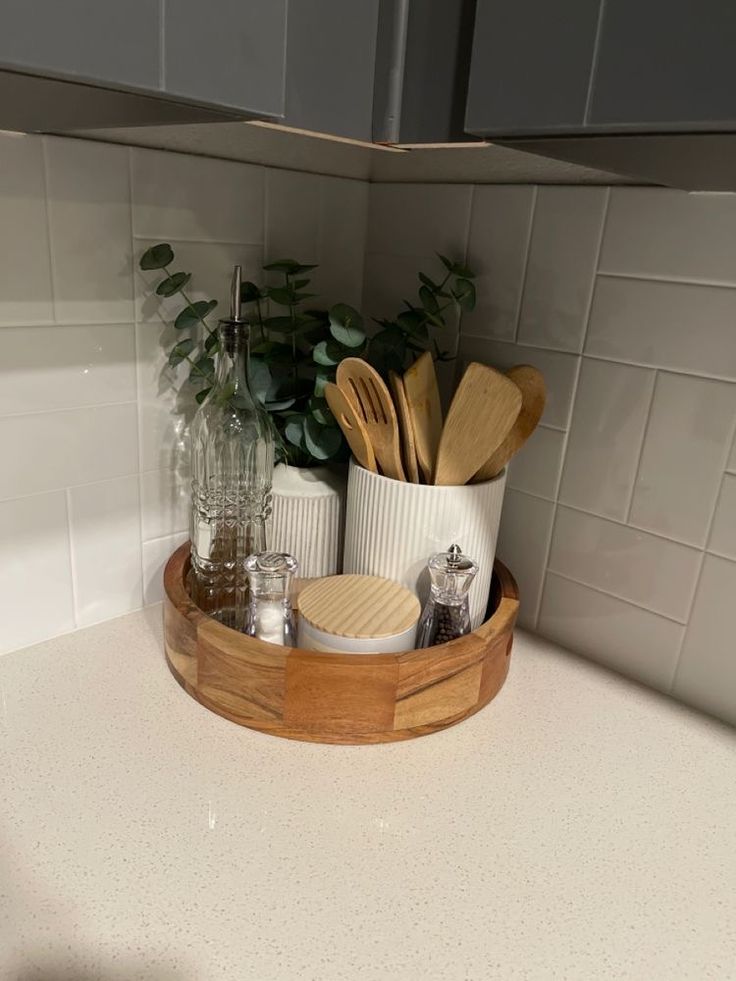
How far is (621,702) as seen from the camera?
811 mm

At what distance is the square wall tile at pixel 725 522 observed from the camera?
0.73m

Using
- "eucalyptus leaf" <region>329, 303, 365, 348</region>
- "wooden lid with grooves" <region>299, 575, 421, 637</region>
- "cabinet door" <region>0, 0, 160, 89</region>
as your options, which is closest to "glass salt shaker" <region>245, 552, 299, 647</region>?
"wooden lid with grooves" <region>299, 575, 421, 637</region>

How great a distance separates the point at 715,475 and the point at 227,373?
48cm

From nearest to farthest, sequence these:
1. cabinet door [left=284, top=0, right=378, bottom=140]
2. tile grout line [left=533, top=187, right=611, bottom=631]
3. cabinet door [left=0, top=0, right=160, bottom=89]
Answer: cabinet door [left=0, top=0, right=160, bottom=89] → cabinet door [left=284, top=0, right=378, bottom=140] → tile grout line [left=533, top=187, right=611, bottom=631]

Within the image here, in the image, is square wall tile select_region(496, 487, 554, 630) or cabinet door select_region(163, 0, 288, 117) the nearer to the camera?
cabinet door select_region(163, 0, 288, 117)

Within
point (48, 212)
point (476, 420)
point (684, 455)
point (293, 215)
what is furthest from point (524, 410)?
point (48, 212)

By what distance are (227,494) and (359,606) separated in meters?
0.20

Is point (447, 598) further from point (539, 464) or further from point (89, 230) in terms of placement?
point (89, 230)

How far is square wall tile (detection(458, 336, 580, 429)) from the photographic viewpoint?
0.82 meters

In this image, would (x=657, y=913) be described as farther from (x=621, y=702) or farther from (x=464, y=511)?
(x=464, y=511)

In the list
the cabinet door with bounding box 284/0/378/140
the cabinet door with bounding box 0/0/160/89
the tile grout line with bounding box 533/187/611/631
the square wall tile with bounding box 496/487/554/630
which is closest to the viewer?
the cabinet door with bounding box 0/0/160/89

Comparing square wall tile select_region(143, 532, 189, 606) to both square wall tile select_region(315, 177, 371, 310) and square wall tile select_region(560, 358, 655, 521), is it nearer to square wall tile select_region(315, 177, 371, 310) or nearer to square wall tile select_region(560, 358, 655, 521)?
square wall tile select_region(315, 177, 371, 310)

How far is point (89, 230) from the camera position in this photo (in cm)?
73

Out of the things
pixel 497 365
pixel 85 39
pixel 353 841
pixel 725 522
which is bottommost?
pixel 353 841
